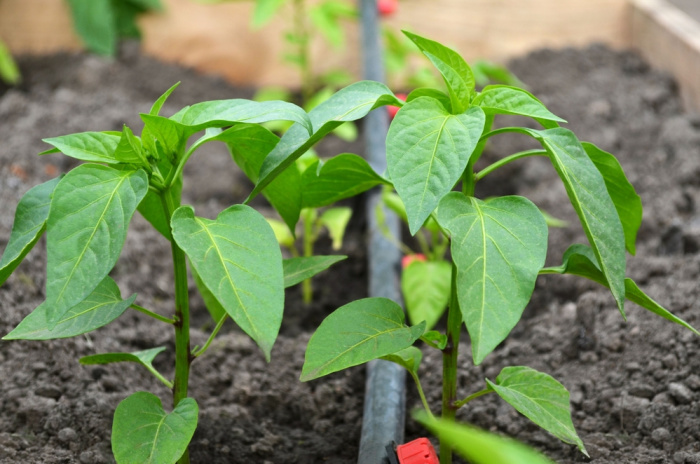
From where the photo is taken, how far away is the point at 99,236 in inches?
32.0

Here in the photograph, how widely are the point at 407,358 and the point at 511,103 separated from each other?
0.40 metres

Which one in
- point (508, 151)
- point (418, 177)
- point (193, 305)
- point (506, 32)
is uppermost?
point (418, 177)

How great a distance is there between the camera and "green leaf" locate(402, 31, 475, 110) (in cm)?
95

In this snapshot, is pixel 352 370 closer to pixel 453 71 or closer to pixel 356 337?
pixel 356 337

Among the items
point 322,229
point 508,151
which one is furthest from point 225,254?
point 508,151

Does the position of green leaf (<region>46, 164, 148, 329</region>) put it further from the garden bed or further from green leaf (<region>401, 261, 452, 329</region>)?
green leaf (<region>401, 261, 452, 329</region>)

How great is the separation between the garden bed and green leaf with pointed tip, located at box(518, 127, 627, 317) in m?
0.40

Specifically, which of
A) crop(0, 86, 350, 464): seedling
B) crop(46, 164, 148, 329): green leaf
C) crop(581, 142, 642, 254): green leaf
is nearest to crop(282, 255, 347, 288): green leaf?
crop(0, 86, 350, 464): seedling

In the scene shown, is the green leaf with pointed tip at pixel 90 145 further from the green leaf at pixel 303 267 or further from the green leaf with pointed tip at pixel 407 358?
Result: the green leaf with pointed tip at pixel 407 358

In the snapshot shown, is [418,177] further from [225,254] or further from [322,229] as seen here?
[322,229]

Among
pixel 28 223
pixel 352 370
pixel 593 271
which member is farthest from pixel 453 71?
pixel 352 370

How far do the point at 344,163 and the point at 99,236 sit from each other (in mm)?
388

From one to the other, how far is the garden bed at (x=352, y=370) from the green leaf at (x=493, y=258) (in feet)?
1.49

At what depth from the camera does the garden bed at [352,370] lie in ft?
3.85
